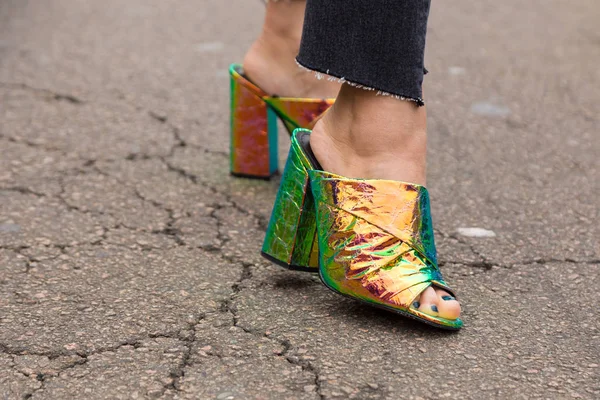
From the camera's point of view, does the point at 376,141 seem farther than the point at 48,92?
No

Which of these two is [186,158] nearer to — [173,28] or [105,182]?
[105,182]

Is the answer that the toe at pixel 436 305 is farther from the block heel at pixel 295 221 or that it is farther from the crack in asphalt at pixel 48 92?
the crack in asphalt at pixel 48 92

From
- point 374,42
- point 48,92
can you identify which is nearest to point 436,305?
point 374,42

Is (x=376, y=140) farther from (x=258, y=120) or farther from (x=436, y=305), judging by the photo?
(x=258, y=120)

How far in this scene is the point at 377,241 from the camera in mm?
1381

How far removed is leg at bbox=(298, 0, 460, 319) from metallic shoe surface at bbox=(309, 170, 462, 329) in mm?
39

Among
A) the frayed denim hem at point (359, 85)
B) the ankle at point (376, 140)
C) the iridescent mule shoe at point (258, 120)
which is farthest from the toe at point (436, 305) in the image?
the iridescent mule shoe at point (258, 120)

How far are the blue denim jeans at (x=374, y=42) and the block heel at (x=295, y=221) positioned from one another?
179 millimetres

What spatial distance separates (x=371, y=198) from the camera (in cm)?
138

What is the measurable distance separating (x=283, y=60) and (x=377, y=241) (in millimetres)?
689

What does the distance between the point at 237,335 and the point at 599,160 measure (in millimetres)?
1379

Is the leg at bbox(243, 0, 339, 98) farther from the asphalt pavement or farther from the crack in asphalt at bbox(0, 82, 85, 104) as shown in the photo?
the crack in asphalt at bbox(0, 82, 85, 104)

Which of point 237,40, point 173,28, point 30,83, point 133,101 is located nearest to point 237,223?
point 133,101

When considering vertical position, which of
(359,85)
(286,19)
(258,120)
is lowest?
(258,120)
